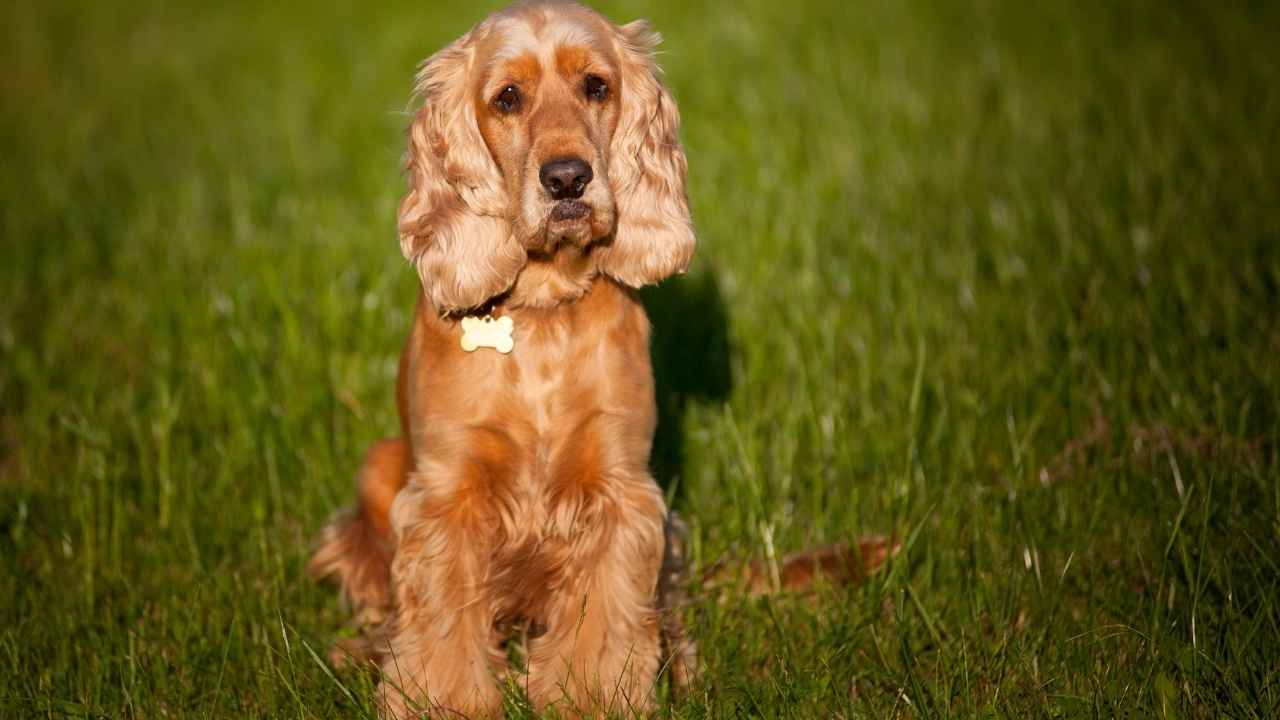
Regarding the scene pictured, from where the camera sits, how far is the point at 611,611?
3.24m

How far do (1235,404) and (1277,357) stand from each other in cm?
28

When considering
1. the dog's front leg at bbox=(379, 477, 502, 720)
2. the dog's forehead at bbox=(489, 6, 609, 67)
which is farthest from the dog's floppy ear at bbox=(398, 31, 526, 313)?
the dog's front leg at bbox=(379, 477, 502, 720)

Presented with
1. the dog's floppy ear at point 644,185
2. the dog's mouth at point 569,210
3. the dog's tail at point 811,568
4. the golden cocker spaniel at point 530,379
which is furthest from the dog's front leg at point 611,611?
the dog's mouth at point 569,210

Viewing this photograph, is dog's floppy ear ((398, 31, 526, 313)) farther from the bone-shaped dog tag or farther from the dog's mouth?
the dog's mouth

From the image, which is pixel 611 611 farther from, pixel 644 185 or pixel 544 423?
pixel 644 185

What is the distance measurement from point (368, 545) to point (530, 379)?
3.03 feet

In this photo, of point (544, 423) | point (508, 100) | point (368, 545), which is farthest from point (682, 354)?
point (508, 100)

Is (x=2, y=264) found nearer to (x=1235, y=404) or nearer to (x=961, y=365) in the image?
(x=961, y=365)

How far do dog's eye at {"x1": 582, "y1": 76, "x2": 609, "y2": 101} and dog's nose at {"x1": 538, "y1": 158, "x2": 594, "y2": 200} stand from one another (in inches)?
11.8

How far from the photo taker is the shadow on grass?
4367 millimetres

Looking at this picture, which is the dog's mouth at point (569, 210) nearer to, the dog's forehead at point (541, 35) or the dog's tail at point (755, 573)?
the dog's forehead at point (541, 35)

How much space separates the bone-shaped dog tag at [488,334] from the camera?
3.16m

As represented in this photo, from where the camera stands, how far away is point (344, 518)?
12.7 feet

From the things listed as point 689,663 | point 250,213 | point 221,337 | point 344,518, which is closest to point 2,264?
point 250,213
